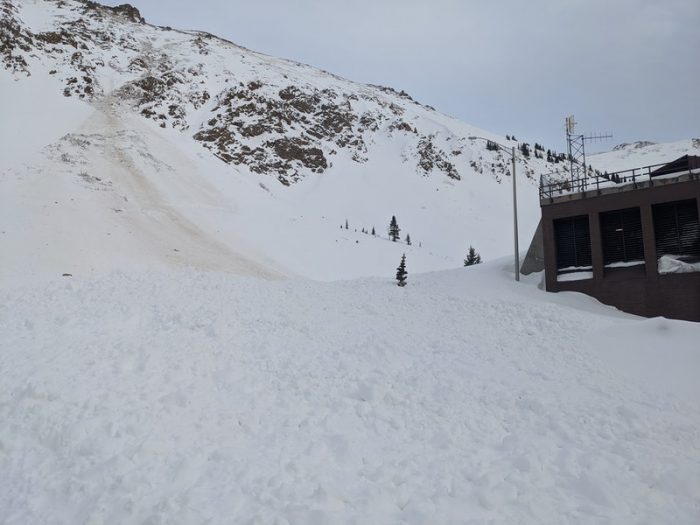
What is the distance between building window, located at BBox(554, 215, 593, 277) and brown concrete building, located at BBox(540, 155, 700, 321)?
0.11ft

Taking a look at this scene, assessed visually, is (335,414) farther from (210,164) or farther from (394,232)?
(394,232)

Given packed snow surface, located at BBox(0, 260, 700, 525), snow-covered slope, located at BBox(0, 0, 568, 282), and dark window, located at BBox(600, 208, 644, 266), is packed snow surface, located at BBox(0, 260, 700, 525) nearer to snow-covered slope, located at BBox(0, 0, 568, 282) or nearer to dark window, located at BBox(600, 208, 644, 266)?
dark window, located at BBox(600, 208, 644, 266)

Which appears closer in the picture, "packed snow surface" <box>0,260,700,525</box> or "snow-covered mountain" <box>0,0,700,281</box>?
"packed snow surface" <box>0,260,700,525</box>

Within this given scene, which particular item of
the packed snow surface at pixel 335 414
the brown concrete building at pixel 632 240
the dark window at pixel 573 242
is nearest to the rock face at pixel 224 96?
the dark window at pixel 573 242

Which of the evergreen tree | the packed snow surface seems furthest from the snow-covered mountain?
the packed snow surface

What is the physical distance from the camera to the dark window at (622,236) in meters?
18.2

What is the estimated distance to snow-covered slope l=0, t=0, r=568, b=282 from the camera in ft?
84.2

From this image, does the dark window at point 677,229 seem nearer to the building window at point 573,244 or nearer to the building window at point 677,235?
the building window at point 677,235

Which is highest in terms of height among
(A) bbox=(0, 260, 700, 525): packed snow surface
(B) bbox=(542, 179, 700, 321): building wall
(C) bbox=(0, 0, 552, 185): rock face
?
(C) bbox=(0, 0, 552, 185): rock face

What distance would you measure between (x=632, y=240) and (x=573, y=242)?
200cm

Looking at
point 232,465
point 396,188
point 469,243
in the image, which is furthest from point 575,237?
point 396,188

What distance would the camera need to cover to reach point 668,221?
696 inches

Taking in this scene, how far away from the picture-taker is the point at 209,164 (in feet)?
162

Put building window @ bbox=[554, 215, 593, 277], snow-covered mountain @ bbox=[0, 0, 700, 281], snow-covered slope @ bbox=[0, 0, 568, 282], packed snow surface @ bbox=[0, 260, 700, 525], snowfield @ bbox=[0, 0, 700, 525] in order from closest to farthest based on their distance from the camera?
packed snow surface @ bbox=[0, 260, 700, 525], snowfield @ bbox=[0, 0, 700, 525], building window @ bbox=[554, 215, 593, 277], snow-covered slope @ bbox=[0, 0, 568, 282], snow-covered mountain @ bbox=[0, 0, 700, 281]
